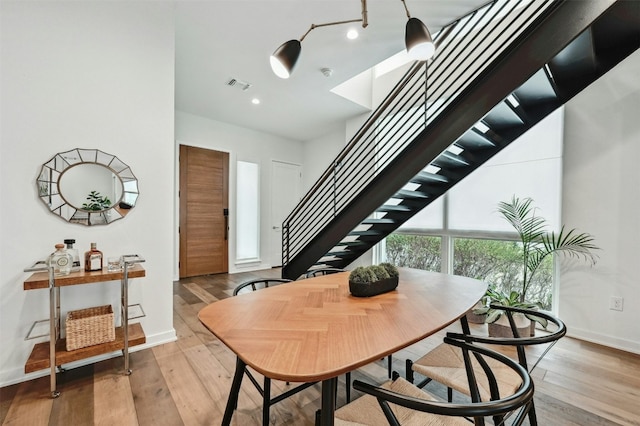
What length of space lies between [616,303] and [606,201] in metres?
0.91

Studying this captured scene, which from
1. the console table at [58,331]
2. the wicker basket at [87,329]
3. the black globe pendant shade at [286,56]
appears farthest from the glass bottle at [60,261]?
the black globe pendant shade at [286,56]

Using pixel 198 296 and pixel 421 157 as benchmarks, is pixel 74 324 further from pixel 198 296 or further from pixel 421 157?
pixel 421 157

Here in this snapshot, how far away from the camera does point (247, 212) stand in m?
5.49

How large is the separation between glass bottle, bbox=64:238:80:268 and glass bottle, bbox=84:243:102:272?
0.25 ft

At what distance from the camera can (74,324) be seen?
73.6 inches

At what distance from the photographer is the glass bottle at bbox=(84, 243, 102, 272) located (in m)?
1.98

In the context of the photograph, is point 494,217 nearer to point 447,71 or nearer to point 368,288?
point 447,71

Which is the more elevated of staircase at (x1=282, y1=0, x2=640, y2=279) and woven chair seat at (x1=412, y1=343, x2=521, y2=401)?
staircase at (x1=282, y1=0, x2=640, y2=279)

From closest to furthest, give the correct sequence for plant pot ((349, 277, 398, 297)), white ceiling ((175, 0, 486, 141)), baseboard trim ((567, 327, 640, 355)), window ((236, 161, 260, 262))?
plant pot ((349, 277, 398, 297))
baseboard trim ((567, 327, 640, 355))
white ceiling ((175, 0, 486, 141))
window ((236, 161, 260, 262))

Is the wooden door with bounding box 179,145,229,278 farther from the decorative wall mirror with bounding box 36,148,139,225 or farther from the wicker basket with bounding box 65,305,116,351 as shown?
the wicker basket with bounding box 65,305,116,351

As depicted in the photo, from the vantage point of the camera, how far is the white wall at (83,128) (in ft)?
6.15

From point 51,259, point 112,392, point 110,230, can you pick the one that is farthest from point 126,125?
point 112,392

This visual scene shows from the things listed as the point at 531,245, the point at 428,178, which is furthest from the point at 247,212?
the point at 531,245

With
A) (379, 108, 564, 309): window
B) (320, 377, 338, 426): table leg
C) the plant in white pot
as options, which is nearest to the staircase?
(379, 108, 564, 309): window
